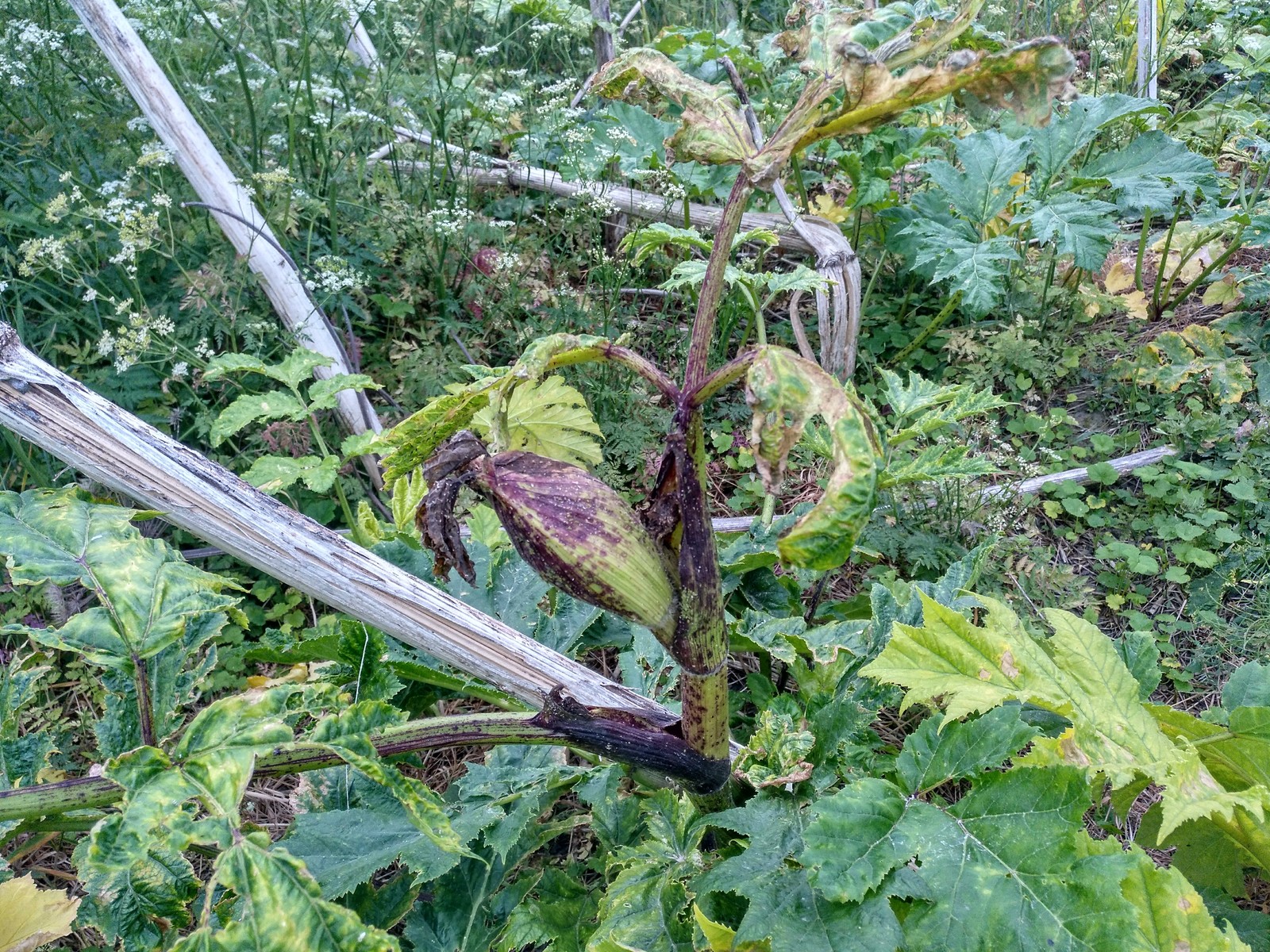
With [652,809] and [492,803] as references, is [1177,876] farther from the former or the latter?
[492,803]

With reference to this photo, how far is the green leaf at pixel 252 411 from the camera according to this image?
2174mm

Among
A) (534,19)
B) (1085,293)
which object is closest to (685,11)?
(534,19)

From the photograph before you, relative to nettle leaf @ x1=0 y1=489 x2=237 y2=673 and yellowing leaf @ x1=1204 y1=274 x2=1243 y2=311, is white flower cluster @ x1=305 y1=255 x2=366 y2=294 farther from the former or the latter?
yellowing leaf @ x1=1204 y1=274 x2=1243 y2=311

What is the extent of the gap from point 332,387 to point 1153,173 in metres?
2.50

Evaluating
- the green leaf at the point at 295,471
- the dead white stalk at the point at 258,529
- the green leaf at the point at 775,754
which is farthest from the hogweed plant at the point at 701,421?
the green leaf at the point at 295,471

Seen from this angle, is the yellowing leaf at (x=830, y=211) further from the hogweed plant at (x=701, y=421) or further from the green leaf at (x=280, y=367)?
the hogweed plant at (x=701, y=421)

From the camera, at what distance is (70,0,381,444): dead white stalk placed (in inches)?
104

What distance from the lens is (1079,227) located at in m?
2.46

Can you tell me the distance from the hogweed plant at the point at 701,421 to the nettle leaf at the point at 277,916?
39 centimetres

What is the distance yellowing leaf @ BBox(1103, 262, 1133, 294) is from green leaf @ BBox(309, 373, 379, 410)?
8.68 feet

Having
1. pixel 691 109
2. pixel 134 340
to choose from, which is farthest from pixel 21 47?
pixel 691 109

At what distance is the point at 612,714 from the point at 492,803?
368 mm

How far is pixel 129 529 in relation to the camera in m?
1.20

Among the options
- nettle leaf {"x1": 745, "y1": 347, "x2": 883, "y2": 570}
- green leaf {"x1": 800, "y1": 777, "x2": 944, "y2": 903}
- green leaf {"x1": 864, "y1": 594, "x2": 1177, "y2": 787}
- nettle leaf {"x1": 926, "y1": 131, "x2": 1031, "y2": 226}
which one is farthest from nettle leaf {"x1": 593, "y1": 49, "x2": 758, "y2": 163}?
nettle leaf {"x1": 926, "y1": 131, "x2": 1031, "y2": 226}
